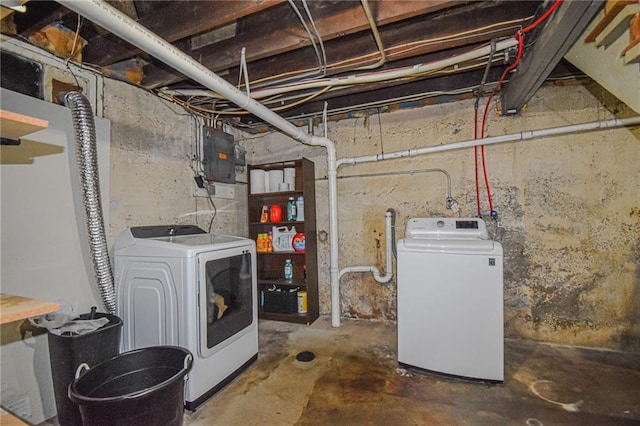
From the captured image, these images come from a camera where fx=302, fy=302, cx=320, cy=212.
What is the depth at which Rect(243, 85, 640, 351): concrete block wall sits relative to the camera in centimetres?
254

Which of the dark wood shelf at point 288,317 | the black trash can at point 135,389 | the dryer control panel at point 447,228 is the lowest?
the dark wood shelf at point 288,317

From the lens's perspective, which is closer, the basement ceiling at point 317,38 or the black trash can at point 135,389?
the black trash can at point 135,389

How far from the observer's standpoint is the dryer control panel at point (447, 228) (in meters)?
2.51

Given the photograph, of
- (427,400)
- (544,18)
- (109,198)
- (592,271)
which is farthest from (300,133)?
(592,271)

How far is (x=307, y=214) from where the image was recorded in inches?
130

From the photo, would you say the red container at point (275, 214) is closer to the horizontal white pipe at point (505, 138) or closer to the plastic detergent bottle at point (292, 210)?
the plastic detergent bottle at point (292, 210)

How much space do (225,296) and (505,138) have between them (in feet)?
8.93

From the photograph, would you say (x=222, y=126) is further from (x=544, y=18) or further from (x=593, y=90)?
(x=593, y=90)

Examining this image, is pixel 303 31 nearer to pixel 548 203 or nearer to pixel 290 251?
pixel 290 251

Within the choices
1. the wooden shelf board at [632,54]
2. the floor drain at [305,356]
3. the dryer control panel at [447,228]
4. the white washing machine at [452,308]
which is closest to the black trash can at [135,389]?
the floor drain at [305,356]

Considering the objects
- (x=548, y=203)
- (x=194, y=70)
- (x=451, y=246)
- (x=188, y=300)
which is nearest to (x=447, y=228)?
(x=451, y=246)

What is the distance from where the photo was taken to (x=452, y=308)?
213 cm

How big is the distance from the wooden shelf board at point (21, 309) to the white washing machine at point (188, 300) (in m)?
0.75

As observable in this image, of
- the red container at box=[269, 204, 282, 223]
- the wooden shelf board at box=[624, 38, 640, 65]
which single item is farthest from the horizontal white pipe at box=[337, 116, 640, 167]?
the wooden shelf board at box=[624, 38, 640, 65]
